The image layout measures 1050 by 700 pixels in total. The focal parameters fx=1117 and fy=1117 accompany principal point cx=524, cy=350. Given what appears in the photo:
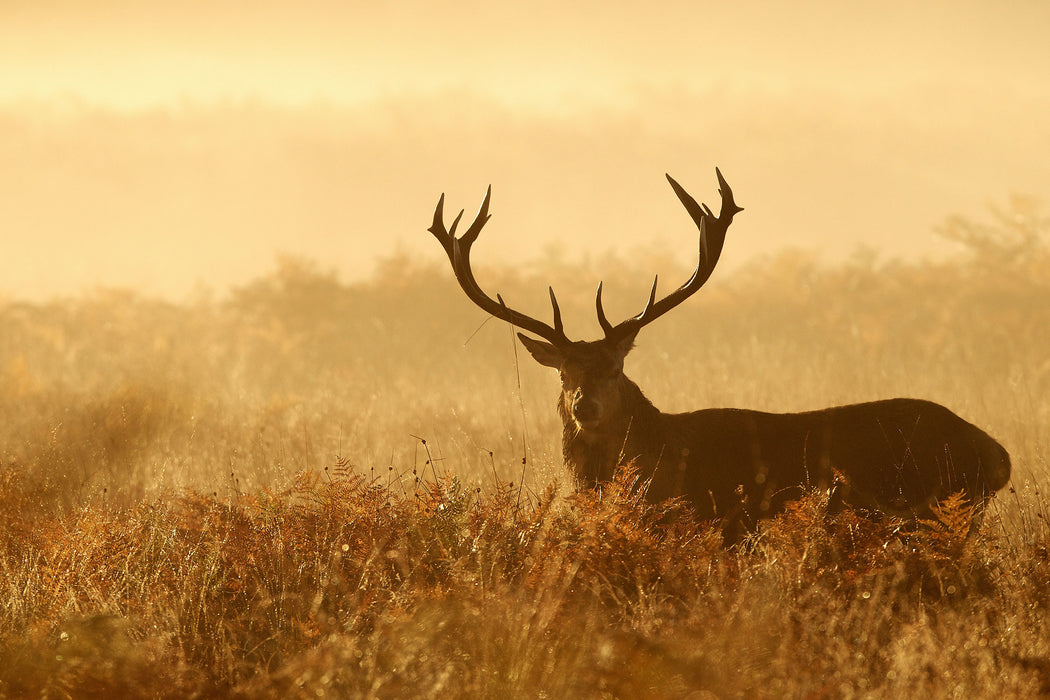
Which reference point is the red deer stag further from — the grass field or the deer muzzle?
the grass field

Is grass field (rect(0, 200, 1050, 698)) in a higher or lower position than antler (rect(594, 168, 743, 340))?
lower

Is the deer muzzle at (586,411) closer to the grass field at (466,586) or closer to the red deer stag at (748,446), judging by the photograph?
the red deer stag at (748,446)

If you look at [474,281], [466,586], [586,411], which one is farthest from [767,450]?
[466,586]

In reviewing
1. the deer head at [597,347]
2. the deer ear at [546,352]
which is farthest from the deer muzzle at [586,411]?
the deer ear at [546,352]

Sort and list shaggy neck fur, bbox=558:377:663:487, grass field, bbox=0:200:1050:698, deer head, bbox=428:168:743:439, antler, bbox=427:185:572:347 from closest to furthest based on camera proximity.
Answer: grass field, bbox=0:200:1050:698 → deer head, bbox=428:168:743:439 → shaggy neck fur, bbox=558:377:663:487 → antler, bbox=427:185:572:347

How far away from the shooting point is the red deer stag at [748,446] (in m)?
6.25

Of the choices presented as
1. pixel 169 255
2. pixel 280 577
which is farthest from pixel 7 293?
pixel 169 255

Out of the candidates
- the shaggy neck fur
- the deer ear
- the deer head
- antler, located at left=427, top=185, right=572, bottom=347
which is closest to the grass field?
the shaggy neck fur

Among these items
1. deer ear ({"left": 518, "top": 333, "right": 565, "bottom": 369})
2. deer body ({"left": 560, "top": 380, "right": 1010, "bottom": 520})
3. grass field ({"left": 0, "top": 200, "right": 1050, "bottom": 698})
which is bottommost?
grass field ({"left": 0, "top": 200, "right": 1050, "bottom": 698})

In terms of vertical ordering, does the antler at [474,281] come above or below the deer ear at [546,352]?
above

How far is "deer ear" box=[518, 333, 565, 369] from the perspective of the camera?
A: 672 cm

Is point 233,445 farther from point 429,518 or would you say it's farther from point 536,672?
point 536,672

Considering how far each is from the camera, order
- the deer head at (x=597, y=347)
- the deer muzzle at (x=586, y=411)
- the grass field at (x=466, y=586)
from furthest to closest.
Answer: the deer head at (x=597, y=347)
the deer muzzle at (x=586, y=411)
the grass field at (x=466, y=586)

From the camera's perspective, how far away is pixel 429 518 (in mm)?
5270
